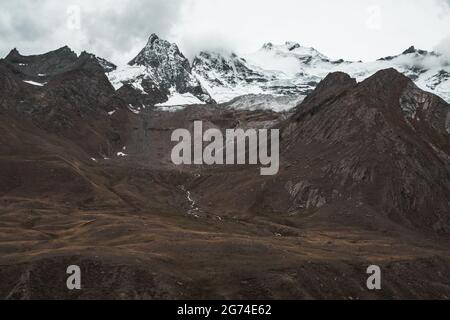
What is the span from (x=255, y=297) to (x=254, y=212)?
12058 centimetres

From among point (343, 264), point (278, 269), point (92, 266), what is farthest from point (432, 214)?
point (92, 266)

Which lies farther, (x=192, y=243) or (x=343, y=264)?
(x=192, y=243)

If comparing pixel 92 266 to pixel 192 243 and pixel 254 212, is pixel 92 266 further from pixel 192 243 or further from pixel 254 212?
pixel 254 212

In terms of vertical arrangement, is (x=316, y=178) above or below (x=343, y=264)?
above

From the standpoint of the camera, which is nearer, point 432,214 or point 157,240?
point 157,240
